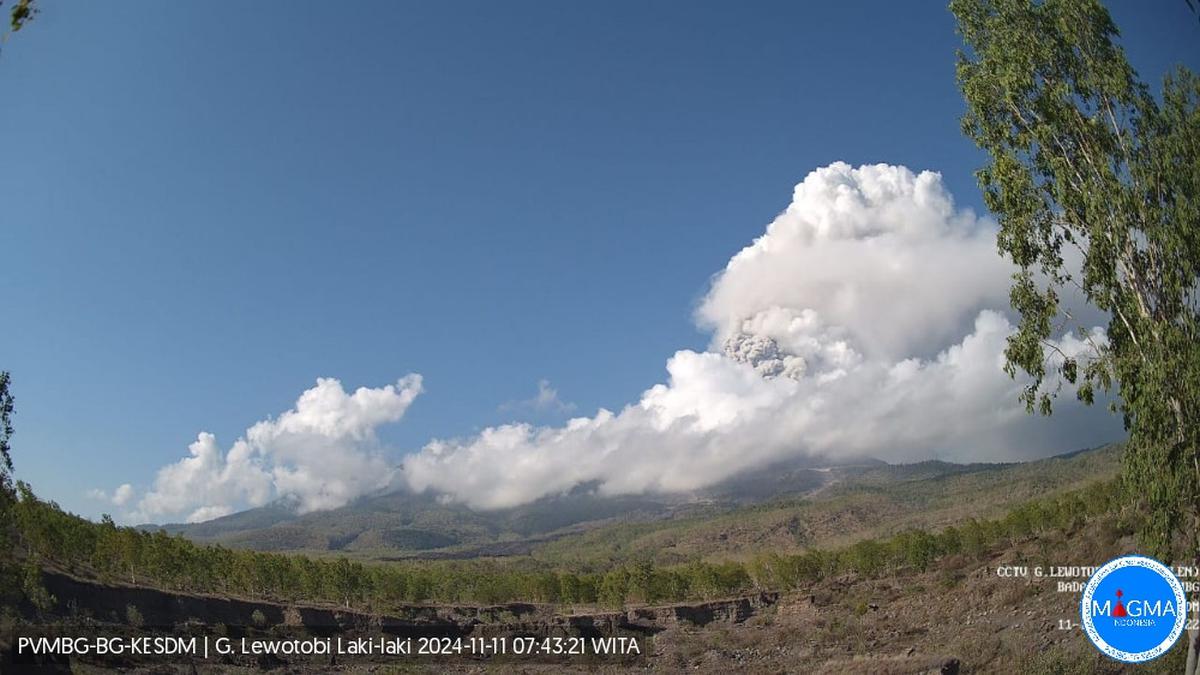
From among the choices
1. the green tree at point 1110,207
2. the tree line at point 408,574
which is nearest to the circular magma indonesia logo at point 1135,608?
the green tree at point 1110,207

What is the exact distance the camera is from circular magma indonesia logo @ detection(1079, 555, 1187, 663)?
19969mm

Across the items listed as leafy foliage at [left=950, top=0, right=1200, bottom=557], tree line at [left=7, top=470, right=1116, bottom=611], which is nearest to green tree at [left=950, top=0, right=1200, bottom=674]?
leafy foliage at [left=950, top=0, right=1200, bottom=557]

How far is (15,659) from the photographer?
97.8 feet

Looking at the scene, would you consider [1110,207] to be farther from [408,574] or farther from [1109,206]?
[408,574]

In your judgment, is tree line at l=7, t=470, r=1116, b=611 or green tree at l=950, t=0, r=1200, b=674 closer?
green tree at l=950, t=0, r=1200, b=674

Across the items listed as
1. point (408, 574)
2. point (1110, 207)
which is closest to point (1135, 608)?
point (1110, 207)

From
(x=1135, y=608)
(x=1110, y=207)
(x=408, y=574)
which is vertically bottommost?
(x=408, y=574)

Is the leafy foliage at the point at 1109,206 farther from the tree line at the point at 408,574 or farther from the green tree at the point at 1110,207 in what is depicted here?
the tree line at the point at 408,574

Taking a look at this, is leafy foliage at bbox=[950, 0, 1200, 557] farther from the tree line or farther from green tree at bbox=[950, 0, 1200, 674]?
the tree line

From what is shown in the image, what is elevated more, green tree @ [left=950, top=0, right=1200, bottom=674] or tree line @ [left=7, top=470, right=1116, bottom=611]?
green tree @ [left=950, top=0, right=1200, bottom=674]

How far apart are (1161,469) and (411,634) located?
210 feet

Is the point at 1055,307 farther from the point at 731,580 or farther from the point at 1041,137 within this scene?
Result: the point at 731,580

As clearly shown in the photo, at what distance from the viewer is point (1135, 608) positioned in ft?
69.3

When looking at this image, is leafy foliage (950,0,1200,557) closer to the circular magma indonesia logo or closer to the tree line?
the circular magma indonesia logo
